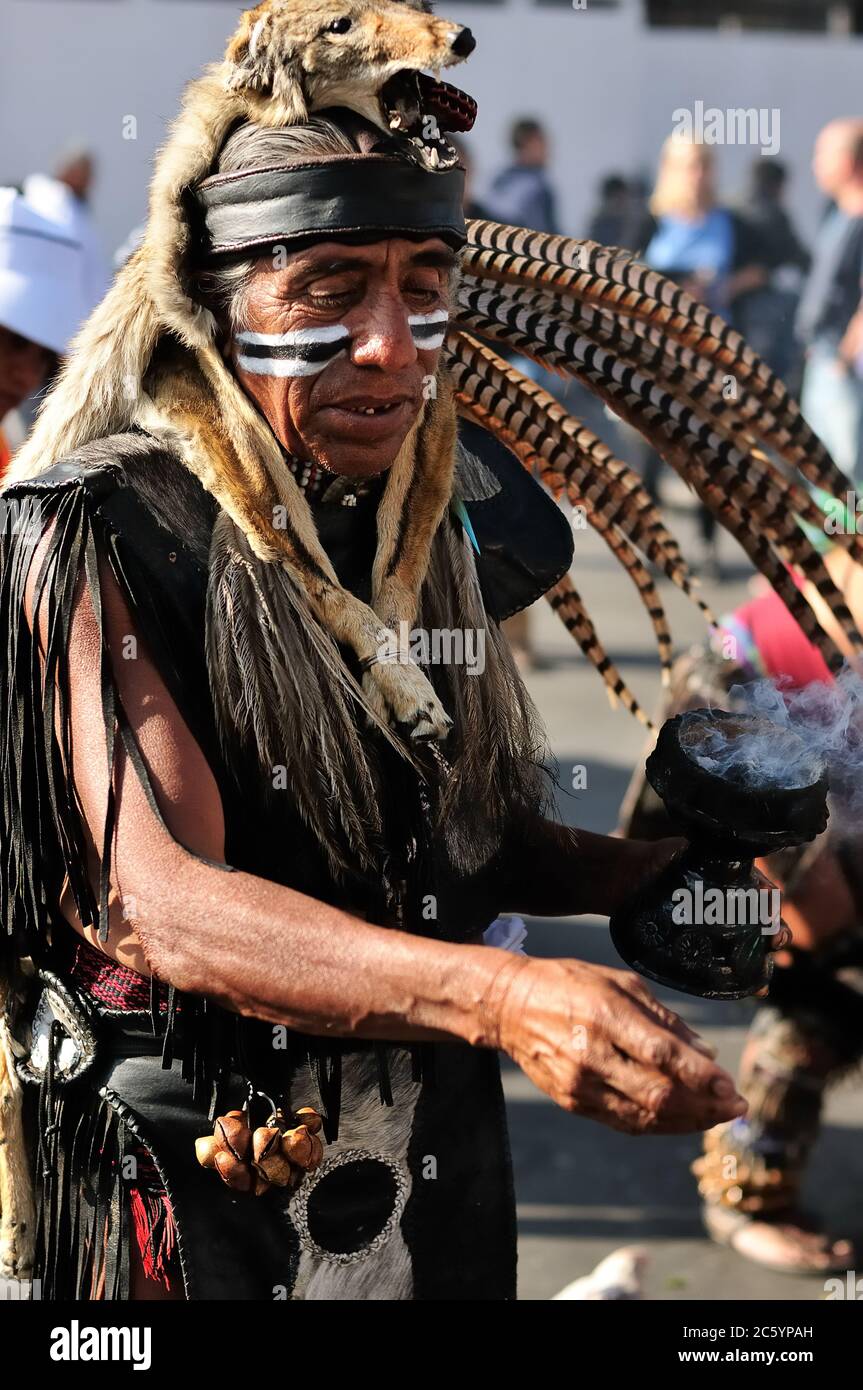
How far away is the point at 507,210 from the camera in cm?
963

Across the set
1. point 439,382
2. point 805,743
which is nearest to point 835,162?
point 439,382

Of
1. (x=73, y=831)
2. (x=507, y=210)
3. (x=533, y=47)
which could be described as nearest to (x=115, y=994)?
(x=73, y=831)

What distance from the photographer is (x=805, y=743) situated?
2.07 metres

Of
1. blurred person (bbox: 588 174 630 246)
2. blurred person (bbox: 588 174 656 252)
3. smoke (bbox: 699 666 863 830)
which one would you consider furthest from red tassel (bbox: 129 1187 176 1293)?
blurred person (bbox: 588 174 630 246)

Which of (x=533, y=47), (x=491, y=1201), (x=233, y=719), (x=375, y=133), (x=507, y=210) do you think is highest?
(x=533, y=47)

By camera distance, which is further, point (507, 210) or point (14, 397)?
point (507, 210)

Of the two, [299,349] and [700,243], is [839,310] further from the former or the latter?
[299,349]

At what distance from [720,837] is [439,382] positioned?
2.21ft

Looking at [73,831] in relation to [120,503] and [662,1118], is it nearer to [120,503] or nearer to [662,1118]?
[120,503]

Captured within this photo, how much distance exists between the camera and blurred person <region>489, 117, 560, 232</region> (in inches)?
379

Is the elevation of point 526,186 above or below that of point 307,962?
above

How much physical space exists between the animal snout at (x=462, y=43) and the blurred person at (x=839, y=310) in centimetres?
493

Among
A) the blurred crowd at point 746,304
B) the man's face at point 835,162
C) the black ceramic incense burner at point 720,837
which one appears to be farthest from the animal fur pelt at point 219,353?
the man's face at point 835,162
